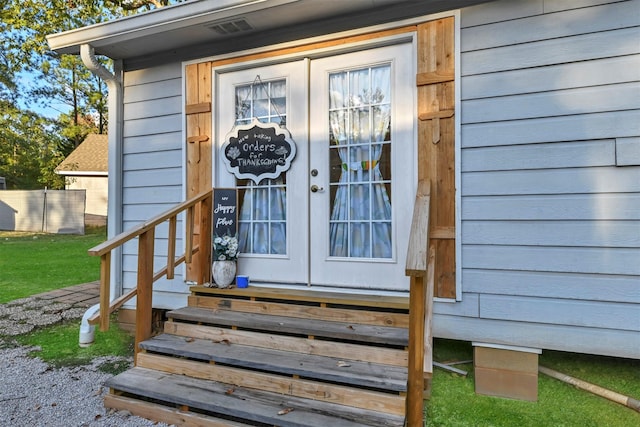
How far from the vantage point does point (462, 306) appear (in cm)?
234

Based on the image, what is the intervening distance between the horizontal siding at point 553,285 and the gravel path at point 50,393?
1935 millimetres

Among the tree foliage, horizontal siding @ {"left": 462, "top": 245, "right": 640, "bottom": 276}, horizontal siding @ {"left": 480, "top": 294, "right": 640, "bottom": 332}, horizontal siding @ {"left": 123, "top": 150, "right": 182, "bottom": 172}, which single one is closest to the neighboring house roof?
the tree foliage

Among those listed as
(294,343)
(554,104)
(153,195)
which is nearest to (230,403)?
(294,343)

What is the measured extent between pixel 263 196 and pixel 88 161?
13.4 m

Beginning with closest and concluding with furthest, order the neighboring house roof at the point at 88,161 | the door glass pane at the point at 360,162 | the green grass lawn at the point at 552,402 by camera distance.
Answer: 1. the green grass lawn at the point at 552,402
2. the door glass pane at the point at 360,162
3. the neighboring house roof at the point at 88,161

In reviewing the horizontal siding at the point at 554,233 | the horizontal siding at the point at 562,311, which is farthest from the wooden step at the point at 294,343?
the horizontal siding at the point at 554,233

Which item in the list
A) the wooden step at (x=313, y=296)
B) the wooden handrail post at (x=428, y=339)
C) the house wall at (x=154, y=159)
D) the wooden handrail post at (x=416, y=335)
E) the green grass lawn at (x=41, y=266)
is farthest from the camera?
the green grass lawn at (x=41, y=266)

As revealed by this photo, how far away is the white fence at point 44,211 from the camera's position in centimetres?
1207

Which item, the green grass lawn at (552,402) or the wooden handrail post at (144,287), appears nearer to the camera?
the green grass lawn at (552,402)

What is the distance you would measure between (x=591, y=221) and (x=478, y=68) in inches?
43.1

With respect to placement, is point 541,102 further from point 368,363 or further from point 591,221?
point 368,363

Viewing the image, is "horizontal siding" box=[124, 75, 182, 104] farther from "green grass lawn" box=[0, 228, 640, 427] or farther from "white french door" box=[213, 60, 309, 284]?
"green grass lawn" box=[0, 228, 640, 427]

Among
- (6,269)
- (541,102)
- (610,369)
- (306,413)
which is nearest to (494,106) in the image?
(541,102)

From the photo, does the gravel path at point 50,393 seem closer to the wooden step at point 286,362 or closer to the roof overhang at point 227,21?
the wooden step at point 286,362
